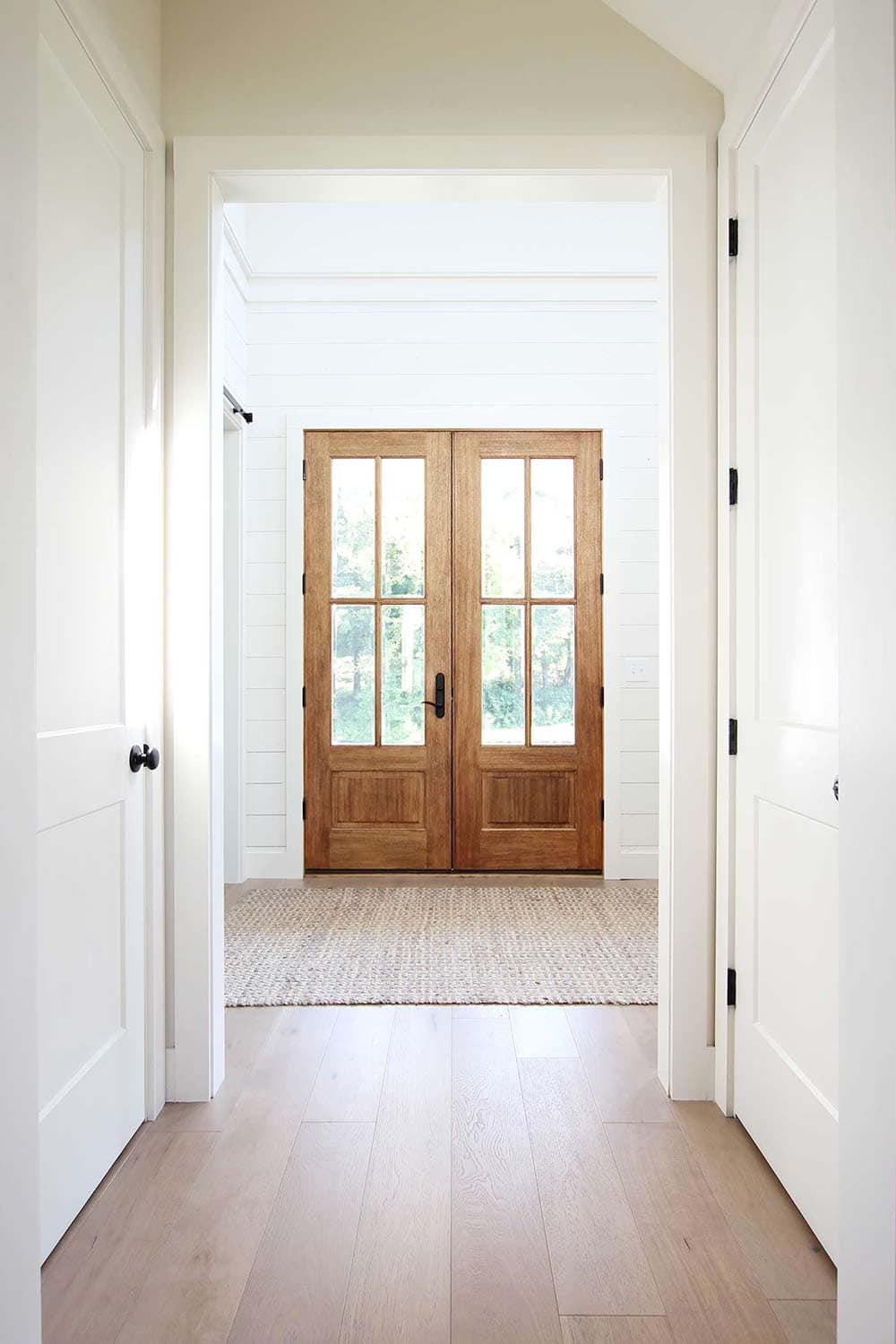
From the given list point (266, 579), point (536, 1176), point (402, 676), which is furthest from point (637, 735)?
point (536, 1176)

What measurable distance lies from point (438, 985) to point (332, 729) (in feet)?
5.90

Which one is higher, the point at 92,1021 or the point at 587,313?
the point at 587,313

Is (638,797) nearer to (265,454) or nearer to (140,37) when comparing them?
(265,454)

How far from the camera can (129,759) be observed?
1.99m

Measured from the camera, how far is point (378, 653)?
4.48 meters

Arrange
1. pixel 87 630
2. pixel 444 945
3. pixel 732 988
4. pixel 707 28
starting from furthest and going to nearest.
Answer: pixel 444 945
pixel 732 988
pixel 707 28
pixel 87 630

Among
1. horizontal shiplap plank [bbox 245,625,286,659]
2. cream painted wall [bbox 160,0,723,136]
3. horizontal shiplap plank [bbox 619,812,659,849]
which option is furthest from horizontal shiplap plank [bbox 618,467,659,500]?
cream painted wall [bbox 160,0,723,136]

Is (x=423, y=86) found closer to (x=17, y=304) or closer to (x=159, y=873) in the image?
(x=17, y=304)

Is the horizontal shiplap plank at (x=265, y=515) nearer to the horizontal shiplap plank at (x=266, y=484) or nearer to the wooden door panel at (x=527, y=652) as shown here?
the horizontal shiplap plank at (x=266, y=484)

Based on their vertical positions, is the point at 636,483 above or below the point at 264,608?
above

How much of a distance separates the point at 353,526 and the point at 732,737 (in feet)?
9.14

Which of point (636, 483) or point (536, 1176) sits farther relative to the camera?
point (636, 483)

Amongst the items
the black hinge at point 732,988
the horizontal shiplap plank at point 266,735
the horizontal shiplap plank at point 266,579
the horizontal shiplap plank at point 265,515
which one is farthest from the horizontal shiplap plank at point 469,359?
the black hinge at point 732,988

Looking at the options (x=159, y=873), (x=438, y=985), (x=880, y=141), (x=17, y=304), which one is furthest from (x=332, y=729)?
(x=880, y=141)
